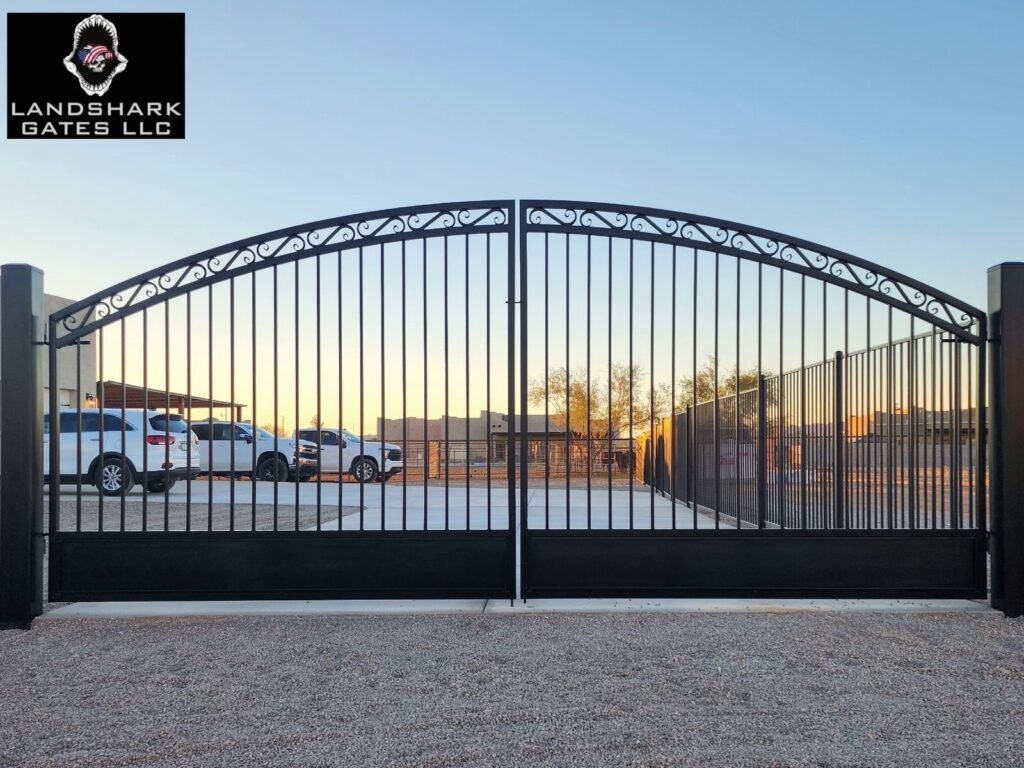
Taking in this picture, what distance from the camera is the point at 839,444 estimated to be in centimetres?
814

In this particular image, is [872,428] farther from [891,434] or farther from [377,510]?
[377,510]

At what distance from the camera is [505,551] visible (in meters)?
5.94

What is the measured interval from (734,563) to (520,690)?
7.96 ft

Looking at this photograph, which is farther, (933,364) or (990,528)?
(933,364)

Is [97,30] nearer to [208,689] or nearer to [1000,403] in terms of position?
[208,689]

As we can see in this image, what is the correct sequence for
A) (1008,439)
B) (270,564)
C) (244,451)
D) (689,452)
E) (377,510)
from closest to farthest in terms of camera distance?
1. (1008,439)
2. (270,564)
3. (689,452)
4. (377,510)
5. (244,451)

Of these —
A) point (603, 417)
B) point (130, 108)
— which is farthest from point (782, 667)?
point (603, 417)

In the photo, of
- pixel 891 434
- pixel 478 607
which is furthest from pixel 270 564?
pixel 891 434

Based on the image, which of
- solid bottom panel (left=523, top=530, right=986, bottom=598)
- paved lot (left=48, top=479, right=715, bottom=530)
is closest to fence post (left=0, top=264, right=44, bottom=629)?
solid bottom panel (left=523, top=530, right=986, bottom=598)

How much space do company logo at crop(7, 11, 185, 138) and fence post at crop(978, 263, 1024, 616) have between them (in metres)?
7.29

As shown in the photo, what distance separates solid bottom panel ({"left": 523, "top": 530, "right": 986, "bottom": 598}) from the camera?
5.96 meters

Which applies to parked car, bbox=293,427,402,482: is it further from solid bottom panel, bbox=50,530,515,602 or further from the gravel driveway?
the gravel driveway

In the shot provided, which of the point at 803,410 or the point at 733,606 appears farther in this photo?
the point at 803,410

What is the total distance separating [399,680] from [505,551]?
172 centimetres
